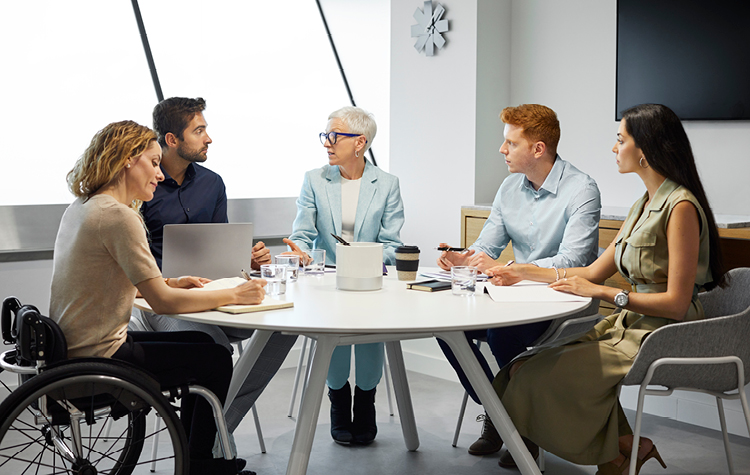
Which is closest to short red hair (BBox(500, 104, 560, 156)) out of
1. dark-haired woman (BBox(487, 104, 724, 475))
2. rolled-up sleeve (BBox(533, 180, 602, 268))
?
rolled-up sleeve (BBox(533, 180, 602, 268))

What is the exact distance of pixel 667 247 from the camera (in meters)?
2.25

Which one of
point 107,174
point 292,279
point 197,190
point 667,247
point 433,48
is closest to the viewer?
point 107,174

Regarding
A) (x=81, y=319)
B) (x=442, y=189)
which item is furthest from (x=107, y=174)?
(x=442, y=189)

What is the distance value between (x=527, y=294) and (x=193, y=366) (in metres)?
1.05

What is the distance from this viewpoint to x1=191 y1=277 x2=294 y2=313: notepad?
1.94 m

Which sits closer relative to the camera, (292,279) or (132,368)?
(132,368)

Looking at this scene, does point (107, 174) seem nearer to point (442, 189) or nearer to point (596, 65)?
point (442, 189)

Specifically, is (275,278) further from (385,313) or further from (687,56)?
(687,56)

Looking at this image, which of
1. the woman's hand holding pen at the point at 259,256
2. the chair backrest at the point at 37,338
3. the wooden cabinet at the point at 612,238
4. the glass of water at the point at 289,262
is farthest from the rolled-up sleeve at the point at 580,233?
the chair backrest at the point at 37,338

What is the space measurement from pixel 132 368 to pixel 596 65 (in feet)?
10.2

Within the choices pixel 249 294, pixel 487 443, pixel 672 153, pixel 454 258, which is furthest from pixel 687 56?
pixel 249 294

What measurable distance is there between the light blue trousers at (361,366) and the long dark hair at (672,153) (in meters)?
1.43

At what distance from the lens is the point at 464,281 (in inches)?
88.1

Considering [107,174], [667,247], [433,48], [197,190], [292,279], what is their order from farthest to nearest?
[433,48]
[197,190]
[292,279]
[667,247]
[107,174]
